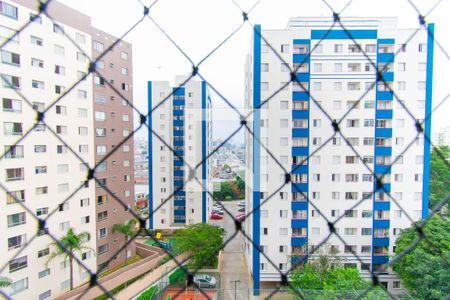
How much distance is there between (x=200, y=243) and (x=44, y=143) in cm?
261

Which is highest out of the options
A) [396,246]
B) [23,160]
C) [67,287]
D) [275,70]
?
[275,70]

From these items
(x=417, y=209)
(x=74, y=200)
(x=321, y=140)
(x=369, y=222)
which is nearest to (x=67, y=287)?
(x=74, y=200)

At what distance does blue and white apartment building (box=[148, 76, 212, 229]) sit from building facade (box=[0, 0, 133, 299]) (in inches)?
65.0

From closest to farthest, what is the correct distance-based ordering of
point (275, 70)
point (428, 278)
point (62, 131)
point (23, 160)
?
point (428, 278) < point (23, 160) < point (62, 131) < point (275, 70)

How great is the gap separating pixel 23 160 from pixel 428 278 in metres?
4.63

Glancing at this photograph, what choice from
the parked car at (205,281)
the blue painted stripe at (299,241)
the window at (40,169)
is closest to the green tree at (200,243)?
the parked car at (205,281)

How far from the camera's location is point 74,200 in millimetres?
3572

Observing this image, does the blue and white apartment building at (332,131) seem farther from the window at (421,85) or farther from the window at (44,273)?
the window at (44,273)

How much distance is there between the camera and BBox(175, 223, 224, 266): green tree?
4105 millimetres

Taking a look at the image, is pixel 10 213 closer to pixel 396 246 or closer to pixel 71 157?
pixel 71 157

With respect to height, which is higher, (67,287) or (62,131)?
(62,131)

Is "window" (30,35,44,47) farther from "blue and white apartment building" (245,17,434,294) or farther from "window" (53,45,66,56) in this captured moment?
"blue and white apartment building" (245,17,434,294)

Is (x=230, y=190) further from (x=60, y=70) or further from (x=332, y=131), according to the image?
(x=60, y=70)

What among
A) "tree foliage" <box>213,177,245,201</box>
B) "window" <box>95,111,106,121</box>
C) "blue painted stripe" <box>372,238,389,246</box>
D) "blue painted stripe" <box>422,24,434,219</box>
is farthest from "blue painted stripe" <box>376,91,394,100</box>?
"tree foliage" <box>213,177,245,201</box>
